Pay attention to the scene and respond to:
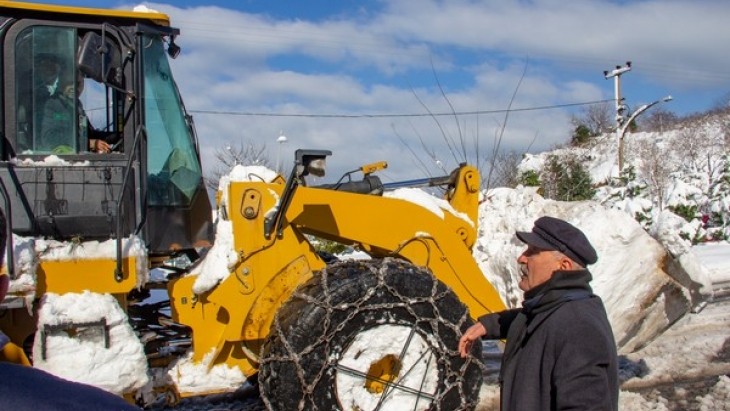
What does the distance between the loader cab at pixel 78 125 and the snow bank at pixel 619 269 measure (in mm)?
2629

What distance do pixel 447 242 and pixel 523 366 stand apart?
2575 mm

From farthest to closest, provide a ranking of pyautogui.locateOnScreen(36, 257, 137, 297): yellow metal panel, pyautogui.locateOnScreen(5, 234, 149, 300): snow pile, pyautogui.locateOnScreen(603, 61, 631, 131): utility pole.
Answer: pyautogui.locateOnScreen(603, 61, 631, 131): utility pole < pyautogui.locateOnScreen(36, 257, 137, 297): yellow metal panel < pyautogui.locateOnScreen(5, 234, 149, 300): snow pile

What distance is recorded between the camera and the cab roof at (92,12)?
4668mm

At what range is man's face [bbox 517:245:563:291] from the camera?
2.88 m

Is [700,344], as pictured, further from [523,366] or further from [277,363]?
[523,366]

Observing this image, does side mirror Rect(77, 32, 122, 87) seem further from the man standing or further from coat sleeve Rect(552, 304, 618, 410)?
coat sleeve Rect(552, 304, 618, 410)

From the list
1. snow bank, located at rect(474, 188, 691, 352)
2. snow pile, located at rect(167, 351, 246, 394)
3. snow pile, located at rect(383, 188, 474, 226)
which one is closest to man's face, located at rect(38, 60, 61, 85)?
snow pile, located at rect(167, 351, 246, 394)

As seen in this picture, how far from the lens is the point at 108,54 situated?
15.4ft

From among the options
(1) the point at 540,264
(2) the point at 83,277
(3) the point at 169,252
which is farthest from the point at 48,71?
(1) the point at 540,264

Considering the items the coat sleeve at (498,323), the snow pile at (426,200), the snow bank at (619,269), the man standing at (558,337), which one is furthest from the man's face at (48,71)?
the snow bank at (619,269)

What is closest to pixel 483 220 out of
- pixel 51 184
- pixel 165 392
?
pixel 165 392

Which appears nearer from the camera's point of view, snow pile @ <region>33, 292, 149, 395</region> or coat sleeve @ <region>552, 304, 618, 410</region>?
coat sleeve @ <region>552, 304, 618, 410</region>

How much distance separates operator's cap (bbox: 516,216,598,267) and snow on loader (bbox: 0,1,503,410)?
71.4 inches

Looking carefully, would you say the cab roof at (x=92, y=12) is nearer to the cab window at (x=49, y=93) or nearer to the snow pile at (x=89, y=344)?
the cab window at (x=49, y=93)
